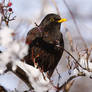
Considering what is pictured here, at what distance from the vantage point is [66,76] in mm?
2939

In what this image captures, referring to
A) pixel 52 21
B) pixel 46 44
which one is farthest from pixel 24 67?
pixel 52 21

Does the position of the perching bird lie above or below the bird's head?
below

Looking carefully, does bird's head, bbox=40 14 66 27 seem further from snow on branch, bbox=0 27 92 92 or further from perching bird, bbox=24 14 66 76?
snow on branch, bbox=0 27 92 92

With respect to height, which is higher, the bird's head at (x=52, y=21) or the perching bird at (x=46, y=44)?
the bird's head at (x=52, y=21)

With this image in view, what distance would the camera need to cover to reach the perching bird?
3.70 meters

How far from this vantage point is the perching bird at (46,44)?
370 cm

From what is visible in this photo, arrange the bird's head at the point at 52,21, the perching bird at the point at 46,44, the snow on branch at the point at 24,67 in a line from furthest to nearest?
the bird's head at the point at 52,21 → the perching bird at the point at 46,44 → the snow on branch at the point at 24,67

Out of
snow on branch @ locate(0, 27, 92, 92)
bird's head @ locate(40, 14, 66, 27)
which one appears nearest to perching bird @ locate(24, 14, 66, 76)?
bird's head @ locate(40, 14, 66, 27)

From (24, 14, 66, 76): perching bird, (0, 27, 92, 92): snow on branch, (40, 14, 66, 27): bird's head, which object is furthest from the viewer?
(40, 14, 66, 27): bird's head

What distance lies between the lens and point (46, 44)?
384 centimetres

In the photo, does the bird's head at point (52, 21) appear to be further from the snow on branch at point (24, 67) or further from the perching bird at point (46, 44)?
the snow on branch at point (24, 67)

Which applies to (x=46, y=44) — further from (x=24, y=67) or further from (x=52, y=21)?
(x=24, y=67)

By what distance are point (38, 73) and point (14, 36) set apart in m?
0.66

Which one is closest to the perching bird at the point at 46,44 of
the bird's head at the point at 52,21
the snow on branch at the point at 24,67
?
the bird's head at the point at 52,21
